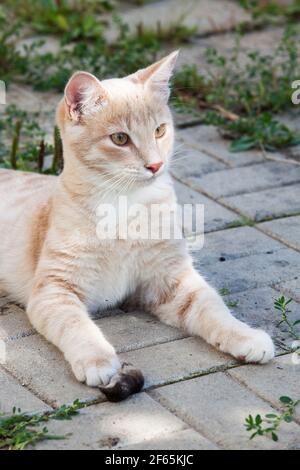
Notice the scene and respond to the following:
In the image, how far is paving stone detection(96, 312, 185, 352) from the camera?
3.93m

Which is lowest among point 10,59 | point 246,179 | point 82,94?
point 246,179

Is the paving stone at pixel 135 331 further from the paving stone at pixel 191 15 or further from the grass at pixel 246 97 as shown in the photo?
the paving stone at pixel 191 15

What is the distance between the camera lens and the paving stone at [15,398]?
3.44 metres

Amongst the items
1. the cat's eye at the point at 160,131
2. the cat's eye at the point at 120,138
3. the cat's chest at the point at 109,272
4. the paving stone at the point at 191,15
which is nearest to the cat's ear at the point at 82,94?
the cat's eye at the point at 120,138

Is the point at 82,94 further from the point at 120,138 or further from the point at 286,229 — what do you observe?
the point at 286,229

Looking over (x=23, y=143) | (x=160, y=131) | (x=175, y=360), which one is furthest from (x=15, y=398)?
(x=23, y=143)

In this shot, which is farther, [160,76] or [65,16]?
[65,16]

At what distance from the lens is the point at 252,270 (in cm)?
456

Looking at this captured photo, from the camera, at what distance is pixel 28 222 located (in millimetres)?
4441

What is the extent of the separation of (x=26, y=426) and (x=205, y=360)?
798 mm
